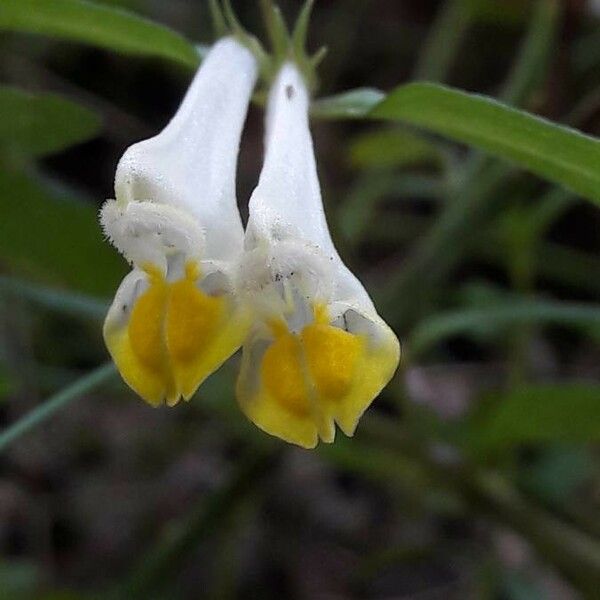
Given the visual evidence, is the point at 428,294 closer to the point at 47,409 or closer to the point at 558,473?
the point at 558,473

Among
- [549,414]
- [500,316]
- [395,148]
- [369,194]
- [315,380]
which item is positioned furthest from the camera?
[369,194]

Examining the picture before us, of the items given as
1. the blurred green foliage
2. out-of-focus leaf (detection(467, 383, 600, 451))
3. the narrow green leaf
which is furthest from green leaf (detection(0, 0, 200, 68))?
out-of-focus leaf (detection(467, 383, 600, 451))

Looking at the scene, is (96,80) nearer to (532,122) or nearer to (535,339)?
(535,339)

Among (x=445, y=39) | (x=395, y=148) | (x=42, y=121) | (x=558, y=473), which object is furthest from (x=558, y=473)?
(x=42, y=121)

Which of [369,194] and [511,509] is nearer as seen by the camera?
[511,509]

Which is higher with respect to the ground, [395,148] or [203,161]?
[203,161]

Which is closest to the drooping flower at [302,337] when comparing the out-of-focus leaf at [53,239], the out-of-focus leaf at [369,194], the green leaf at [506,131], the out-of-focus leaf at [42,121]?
the green leaf at [506,131]

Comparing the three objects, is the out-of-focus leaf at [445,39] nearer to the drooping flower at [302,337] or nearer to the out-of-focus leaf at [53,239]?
the out-of-focus leaf at [53,239]
